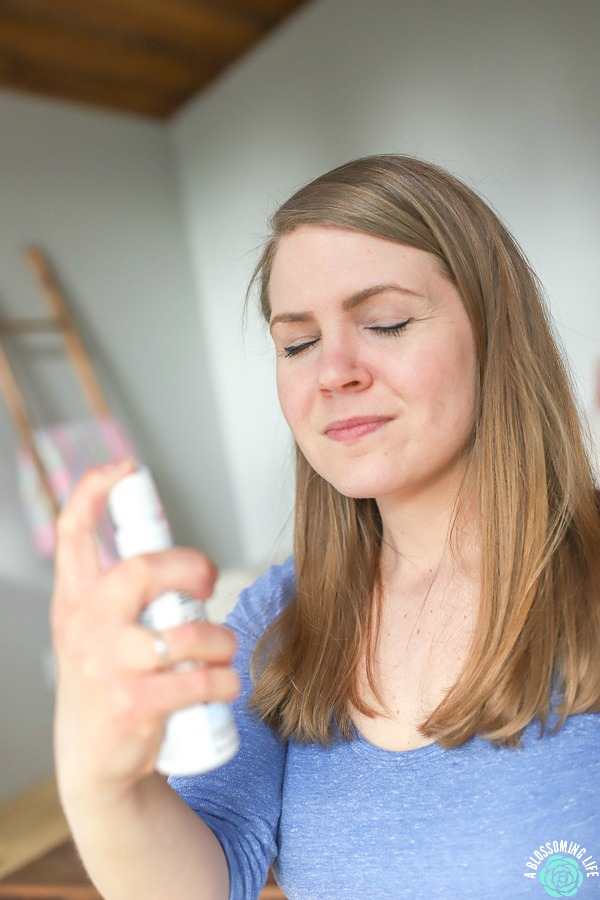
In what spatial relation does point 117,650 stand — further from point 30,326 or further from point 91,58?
point 91,58

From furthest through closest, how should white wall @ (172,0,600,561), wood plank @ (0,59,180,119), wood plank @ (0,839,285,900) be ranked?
1. wood plank @ (0,59,180,119)
2. white wall @ (172,0,600,561)
3. wood plank @ (0,839,285,900)

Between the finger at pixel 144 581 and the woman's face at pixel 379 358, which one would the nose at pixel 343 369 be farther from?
the finger at pixel 144 581

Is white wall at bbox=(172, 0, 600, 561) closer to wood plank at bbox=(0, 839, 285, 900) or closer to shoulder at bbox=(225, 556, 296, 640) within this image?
shoulder at bbox=(225, 556, 296, 640)

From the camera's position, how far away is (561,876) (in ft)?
2.34

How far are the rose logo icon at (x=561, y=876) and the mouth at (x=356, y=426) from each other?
0.42 meters

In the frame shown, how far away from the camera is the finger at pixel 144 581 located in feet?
1.50

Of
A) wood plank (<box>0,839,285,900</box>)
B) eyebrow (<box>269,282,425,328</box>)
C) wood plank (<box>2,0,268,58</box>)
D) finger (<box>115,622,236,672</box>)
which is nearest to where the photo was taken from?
finger (<box>115,622,236,672</box>)

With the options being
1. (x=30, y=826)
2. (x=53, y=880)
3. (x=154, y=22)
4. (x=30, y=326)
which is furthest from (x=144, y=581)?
(x=154, y=22)

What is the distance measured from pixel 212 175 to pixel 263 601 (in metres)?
2.55

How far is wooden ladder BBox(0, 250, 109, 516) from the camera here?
268 cm

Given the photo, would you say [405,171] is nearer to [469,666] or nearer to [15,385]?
[469,666]

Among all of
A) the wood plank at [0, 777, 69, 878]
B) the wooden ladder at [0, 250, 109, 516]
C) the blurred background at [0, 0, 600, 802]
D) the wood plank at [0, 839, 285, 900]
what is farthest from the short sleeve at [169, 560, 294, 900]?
the wooden ladder at [0, 250, 109, 516]

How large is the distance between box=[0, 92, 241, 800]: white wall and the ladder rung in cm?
4

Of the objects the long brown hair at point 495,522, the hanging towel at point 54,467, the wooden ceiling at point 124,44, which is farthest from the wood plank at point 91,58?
the long brown hair at point 495,522
